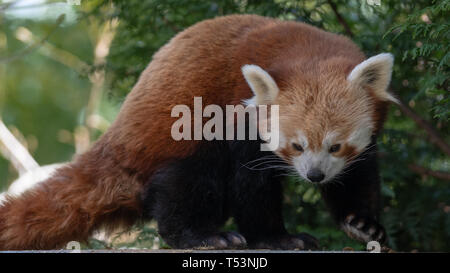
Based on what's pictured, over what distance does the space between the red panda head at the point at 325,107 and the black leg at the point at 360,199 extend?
0.28 metres

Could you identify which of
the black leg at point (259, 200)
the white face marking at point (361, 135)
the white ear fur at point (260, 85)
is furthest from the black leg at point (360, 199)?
the white ear fur at point (260, 85)

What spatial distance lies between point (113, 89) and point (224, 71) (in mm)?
2131

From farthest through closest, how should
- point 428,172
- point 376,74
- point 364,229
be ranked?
point 428,172 < point 364,229 < point 376,74

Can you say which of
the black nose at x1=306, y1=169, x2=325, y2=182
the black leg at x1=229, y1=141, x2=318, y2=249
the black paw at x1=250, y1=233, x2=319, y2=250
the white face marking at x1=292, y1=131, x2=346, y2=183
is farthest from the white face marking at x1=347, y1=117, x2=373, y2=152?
the black paw at x1=250, y1=233, x2=319, y2=250

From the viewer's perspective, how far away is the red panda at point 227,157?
376 cm

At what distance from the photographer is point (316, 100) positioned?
3.73 m

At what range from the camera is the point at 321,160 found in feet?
12.0

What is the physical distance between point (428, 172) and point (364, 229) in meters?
1.52

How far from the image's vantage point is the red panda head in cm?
366

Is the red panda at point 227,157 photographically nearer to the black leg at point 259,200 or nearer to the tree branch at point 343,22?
the black leg at point 259,200

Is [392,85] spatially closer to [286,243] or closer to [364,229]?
[364,229]

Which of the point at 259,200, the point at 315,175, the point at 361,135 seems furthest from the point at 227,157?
the point at 361,135

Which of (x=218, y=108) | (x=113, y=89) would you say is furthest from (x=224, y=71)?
(x=113, y=89)
